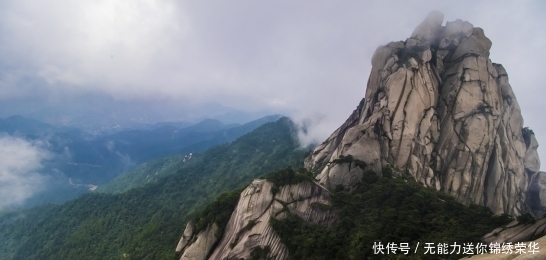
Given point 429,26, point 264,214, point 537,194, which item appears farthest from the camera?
point 429,26

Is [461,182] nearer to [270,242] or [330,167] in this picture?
[330,167]

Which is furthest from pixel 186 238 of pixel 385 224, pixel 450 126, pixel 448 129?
pixel 450 126

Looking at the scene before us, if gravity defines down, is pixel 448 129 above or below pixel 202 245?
above

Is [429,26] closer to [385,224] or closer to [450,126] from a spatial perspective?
[450,126]

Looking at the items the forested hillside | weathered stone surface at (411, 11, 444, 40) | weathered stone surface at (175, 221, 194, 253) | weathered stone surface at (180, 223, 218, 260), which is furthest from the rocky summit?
the forested hillside

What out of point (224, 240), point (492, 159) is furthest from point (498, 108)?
point (224, 240)

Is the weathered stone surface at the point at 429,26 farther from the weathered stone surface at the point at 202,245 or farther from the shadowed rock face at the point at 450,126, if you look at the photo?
the weathered stone surface at the point at 202,245
